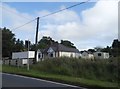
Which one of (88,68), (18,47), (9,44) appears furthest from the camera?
(18,47)

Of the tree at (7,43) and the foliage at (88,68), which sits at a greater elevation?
the tree at (7,43)

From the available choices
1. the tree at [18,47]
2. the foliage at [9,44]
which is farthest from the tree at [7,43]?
the tree at [18,47]

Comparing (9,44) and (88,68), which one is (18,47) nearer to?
(9,44)

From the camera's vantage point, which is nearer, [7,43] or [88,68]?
[88,68]

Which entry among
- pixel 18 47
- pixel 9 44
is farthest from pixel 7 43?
pixel 18 47

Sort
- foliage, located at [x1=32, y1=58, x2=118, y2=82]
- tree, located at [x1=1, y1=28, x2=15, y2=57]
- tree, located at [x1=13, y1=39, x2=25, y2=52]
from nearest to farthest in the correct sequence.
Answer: foliage, located at [x1=32, y1=58, x2=118, y2=82] < tree, located at [x1=1, y1=28, x2=15, y2=57] < tree, located at [x1=13, y1=39, x2=25, y2=52]

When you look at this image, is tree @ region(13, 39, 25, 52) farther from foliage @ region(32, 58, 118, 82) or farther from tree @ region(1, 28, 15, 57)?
foliage @ region(32, 58, 118, 82)

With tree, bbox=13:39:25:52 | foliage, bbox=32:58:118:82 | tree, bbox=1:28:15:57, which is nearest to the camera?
foliage, bbox=32:58:118:82

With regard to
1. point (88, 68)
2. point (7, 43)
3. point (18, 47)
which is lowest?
point (88, 68)

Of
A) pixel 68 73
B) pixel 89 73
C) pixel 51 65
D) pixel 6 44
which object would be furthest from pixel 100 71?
pixel 6 44

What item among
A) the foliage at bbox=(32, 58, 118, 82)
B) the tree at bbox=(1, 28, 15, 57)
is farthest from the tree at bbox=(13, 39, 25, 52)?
the foliage at bbox=(32, 58, 118, 82)

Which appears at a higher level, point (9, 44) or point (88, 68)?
point (9, 44)

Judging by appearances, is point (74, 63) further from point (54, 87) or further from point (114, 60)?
point (54, 87)

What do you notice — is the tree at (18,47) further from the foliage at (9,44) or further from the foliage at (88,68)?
the foliage at (88,68)
